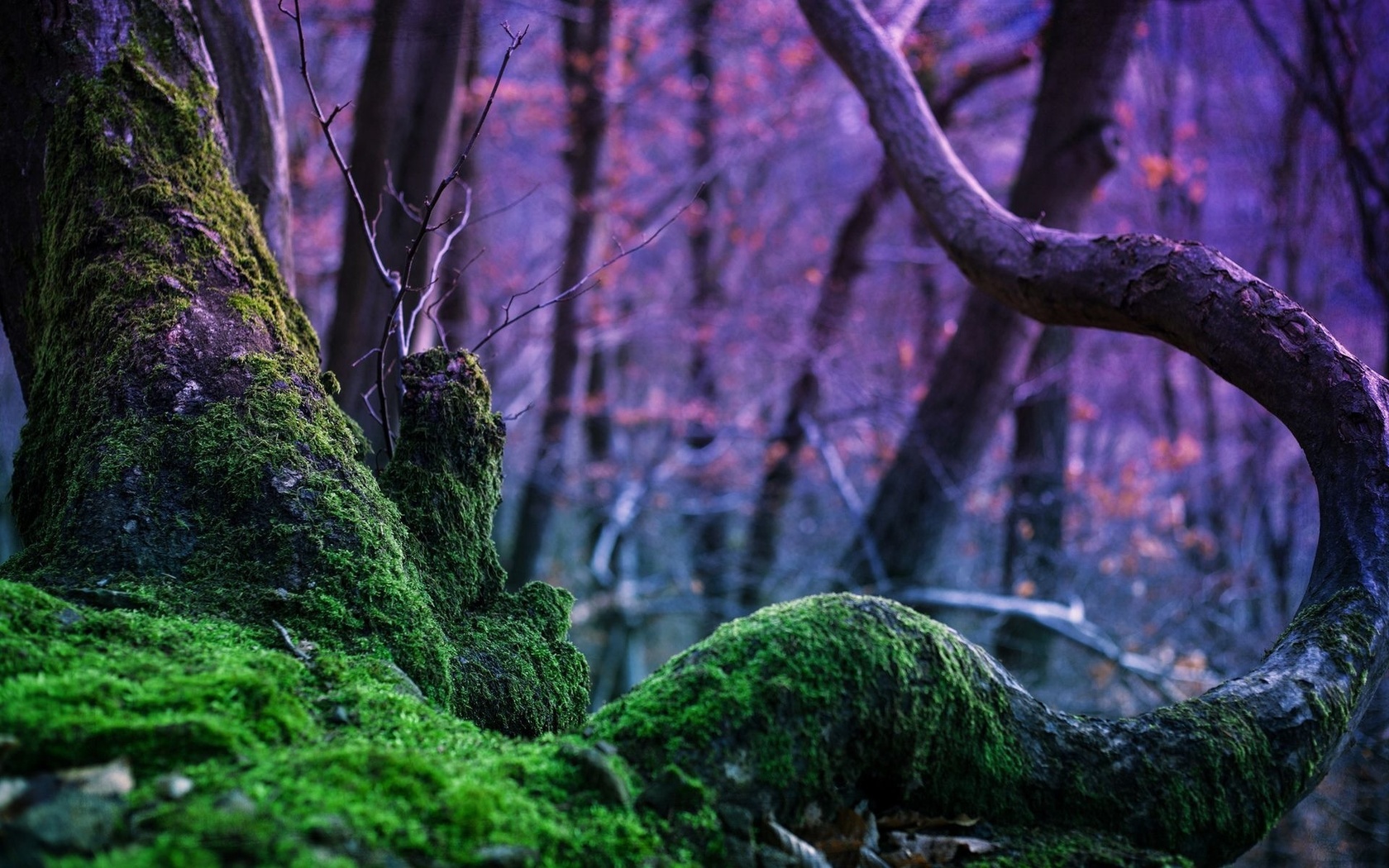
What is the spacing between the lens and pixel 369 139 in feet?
18.1

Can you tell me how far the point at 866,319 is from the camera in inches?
498

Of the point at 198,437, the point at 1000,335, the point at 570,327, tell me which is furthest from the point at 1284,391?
the point at 570,327

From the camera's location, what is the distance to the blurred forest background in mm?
6941

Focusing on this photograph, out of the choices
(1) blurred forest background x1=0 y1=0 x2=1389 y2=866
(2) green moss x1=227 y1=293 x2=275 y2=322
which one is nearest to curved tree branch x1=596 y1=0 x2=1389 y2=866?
(2) green moss x1=227 y1=293 x2=275 y2=322

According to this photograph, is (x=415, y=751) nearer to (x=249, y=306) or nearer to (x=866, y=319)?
(x=249, y=306)

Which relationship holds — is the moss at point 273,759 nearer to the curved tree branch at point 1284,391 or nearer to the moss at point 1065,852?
the moss at point 1065,852

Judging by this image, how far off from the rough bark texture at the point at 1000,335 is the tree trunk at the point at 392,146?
399 centimetres

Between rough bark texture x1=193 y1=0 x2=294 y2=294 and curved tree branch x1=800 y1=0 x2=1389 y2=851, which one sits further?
rough bark texture x1=193 y1=0 x2=294 y2=294

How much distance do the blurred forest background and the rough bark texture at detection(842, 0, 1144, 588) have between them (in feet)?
0.10

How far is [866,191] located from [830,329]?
5.29 feet

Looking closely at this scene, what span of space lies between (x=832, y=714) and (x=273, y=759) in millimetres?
957

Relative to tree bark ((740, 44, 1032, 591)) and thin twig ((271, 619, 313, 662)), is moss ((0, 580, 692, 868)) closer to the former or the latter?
thin twig ((271, 619, 313, 662))

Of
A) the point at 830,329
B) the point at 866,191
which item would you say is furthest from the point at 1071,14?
the point at 830,329

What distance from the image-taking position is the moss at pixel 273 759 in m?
1.25
